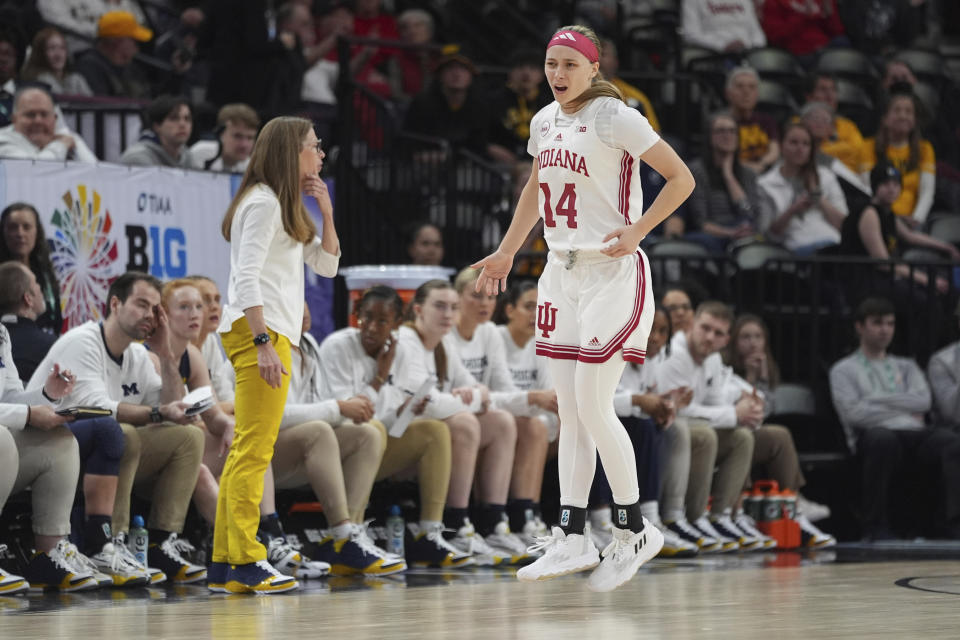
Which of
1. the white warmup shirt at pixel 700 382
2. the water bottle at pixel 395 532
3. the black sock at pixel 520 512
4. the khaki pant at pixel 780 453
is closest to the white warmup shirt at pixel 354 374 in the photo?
Result: the water bottle at pixel 395 532

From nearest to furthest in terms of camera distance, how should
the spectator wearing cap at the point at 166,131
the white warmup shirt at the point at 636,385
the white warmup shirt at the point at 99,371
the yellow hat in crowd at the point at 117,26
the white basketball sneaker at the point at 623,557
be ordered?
1. the white basketball sneaker at the point at 623,557
2. the white warmup shirt at the point at 99,371
3. the white warmup shirt at the point at 636,385
4. the spectator wearing cap at the point at 166,131
5. the yellow hat in crowd at the point at 117,26

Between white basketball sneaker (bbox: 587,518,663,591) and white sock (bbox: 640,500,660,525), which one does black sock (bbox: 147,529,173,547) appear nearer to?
white basketball sneaker (bbox: 587,518,663,591)

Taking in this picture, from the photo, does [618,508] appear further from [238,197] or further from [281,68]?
[281,68]

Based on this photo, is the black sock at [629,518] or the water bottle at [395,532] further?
the water bottle at [395,532]

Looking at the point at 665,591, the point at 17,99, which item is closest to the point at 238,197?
the point at 665,591

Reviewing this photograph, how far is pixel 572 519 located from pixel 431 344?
237cm

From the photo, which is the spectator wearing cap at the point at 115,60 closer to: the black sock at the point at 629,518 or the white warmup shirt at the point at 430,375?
the white warmup shirt at the point at 430,375

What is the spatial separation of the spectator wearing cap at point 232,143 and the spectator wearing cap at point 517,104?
2.73 meters

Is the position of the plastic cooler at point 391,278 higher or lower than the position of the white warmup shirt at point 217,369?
higher

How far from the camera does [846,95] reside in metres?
13.7

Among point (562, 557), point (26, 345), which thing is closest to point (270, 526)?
point (26, 345)

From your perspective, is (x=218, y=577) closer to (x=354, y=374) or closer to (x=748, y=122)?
A: (x=354, y=374)

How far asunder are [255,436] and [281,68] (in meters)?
5.09

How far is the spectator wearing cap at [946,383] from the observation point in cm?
984
